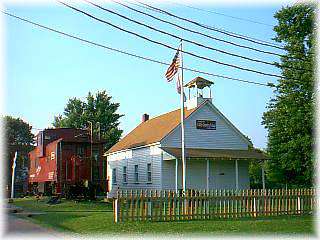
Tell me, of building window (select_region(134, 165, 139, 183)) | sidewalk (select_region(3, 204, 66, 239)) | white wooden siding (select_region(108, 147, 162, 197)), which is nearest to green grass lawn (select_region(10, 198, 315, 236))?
sidewalk (select_region(3, 204, 66, 239))

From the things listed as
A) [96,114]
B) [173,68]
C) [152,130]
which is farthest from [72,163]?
[96,114]

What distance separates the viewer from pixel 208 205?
18.1 m

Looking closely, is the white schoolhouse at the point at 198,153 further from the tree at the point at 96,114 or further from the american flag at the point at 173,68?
the tree at the point at 96,114

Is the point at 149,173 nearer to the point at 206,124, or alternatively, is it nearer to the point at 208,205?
the point at 206,124

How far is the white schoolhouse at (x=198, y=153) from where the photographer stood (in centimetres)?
3016

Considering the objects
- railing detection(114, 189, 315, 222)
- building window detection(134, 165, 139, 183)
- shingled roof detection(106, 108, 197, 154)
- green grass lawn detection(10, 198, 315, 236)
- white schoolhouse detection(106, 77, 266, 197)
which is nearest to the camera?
green grass lawn detection(10, 198, 315, 236)

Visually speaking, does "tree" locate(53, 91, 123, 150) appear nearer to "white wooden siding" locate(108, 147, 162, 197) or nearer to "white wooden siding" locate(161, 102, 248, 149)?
"white wooden siding" locate(108, 147, 162, 197)

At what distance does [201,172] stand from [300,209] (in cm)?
1093

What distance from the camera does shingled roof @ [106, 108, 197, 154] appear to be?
1264 inches

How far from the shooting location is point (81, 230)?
14664 mm

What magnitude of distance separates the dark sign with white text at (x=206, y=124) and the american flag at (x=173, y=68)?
7683 millimetres

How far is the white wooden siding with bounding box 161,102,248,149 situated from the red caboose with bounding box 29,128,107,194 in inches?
201

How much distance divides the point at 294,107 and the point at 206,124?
7356mm

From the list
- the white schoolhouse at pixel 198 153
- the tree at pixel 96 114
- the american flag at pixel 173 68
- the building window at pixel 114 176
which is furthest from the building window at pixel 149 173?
the tree at pixel 96 114
